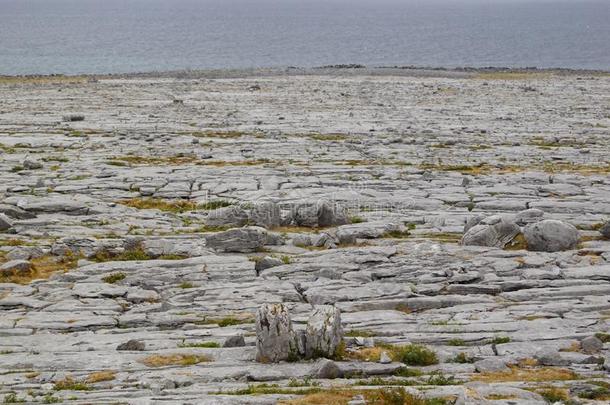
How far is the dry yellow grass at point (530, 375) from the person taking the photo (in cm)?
1847

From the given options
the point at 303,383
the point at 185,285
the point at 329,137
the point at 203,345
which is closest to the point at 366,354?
the point at 303,383

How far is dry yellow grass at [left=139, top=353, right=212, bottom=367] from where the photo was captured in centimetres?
1984

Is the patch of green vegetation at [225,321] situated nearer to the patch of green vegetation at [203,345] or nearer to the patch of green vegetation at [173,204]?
the patch of green vegetation at [203,345]

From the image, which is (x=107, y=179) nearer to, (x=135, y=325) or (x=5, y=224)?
(x=5, y=224)

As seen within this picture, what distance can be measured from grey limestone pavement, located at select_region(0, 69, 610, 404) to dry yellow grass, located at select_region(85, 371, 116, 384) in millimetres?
108

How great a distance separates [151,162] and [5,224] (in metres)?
14.5

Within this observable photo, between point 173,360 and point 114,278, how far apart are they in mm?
7090

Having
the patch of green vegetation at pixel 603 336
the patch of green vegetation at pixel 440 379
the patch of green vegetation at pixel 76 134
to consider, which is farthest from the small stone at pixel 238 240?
the patch of green vegetation at pixel 76 134

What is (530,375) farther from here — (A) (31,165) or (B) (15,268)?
(A) (31,165)

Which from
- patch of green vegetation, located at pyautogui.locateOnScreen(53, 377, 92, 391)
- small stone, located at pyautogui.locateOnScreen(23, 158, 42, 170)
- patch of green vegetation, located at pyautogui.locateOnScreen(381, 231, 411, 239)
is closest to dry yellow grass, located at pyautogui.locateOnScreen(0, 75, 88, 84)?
small stone, located at pyautogui.locateOnScreen(23, 158, 42, 170)

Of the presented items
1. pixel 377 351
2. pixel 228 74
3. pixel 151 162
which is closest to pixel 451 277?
pixel 377 351

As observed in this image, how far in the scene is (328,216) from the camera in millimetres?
33031

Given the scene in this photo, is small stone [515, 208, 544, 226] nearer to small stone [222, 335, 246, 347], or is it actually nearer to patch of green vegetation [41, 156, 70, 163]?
small stone [222, 335, 246, 347]

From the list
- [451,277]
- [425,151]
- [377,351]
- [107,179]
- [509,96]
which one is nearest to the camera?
[377,351]
